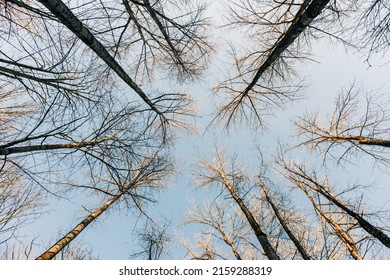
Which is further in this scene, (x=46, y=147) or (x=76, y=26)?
(x=46, y=147)

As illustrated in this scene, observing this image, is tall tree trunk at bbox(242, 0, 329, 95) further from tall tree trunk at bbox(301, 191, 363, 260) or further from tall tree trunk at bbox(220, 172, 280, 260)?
tall tree trunk at bbox(301, 191, 363, 260)

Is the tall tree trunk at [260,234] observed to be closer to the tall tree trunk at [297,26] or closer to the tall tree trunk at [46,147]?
the tall tree trunk at [297,26]

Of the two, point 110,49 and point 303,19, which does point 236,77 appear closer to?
point 303,19

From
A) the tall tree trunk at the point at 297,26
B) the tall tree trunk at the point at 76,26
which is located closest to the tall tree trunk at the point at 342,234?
the tall tree trunk at the point at 297,26

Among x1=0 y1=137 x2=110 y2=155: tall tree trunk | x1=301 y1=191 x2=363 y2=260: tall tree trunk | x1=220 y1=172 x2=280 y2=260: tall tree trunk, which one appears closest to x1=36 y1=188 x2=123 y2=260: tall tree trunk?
x1=0 y1=137 x2=110 y2=155: tall tree trunk

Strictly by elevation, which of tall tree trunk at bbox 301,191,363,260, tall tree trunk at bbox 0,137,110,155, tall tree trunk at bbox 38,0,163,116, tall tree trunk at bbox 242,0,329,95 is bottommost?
tall tree trunk at bbox 301,191,363,260

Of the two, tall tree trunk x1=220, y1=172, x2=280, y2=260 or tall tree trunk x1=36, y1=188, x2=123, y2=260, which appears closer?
tall tree trunk x1=36, y1=188, x2=123, y2=260

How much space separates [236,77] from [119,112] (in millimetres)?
3117

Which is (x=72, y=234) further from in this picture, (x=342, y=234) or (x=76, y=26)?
(x=342, y=234)

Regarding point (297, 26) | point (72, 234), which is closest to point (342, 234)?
point (297, 26)

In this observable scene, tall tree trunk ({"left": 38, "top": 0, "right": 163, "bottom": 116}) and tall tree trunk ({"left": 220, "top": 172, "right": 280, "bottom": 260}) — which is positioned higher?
tall tree trunk ({"left": 38, "top": 0, "right": 163, "bottom": 116})

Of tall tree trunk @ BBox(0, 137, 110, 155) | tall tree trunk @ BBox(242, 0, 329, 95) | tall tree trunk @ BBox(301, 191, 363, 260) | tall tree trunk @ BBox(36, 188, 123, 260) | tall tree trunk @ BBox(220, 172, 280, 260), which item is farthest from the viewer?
tall tree trunk @ BBox(301, 191, 363, 260)

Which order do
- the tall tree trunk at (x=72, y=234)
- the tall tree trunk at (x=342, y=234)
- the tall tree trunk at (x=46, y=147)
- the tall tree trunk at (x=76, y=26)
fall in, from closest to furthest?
the tall tree trunk at (x=76, y=26) → the tall tree trunk at (x=46, y=147) → the tall tree trunk at (x=72, y=234) → the tall tree trunk at (x=342, y=234)

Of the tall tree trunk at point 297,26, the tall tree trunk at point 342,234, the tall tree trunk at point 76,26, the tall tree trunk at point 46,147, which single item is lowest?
the tall tree trunk at point 342,234
